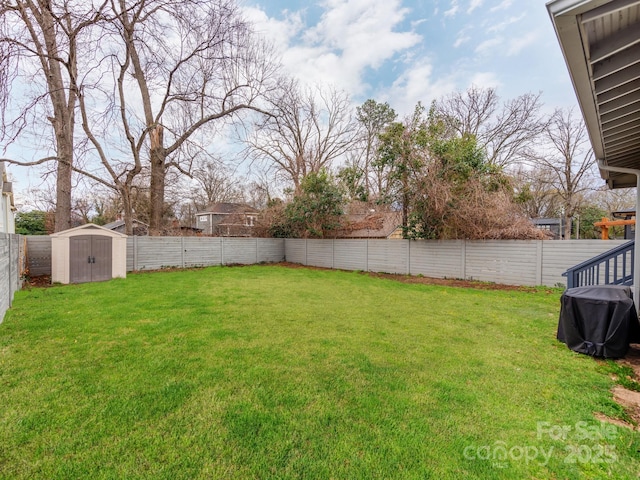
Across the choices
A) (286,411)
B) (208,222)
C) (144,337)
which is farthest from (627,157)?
(208,222)

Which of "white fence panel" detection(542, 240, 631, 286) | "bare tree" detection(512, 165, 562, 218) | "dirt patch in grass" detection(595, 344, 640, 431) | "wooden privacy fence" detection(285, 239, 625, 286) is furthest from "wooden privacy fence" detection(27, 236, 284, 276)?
"dirt patch in grass" detection(595, 344, 640, 431)

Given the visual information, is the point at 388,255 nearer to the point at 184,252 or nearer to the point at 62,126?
the point at 184,252

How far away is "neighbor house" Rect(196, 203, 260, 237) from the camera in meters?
17.7

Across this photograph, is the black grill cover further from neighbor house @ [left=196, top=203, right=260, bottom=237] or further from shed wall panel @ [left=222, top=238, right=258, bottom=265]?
neighbor house @ [left=196, top=203, right=260, bottom=237]

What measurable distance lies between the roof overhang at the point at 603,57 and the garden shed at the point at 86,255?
10.7 meters

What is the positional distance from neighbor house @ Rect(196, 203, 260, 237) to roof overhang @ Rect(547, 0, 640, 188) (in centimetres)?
1524

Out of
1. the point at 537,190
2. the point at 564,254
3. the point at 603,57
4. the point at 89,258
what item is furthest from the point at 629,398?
the point at 537,190

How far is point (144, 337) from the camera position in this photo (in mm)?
3717

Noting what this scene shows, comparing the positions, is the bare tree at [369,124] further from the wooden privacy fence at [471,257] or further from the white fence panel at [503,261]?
the white fence panel at [503,261]

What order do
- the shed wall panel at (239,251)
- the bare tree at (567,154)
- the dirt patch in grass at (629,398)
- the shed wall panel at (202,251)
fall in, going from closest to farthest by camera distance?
1. the dirt patch in grass at (629,398)
2. the shed wall panel at (202,251)
3. the shed wall panel at (239,251)
4. the bare tree at (567,154)

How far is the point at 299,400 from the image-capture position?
229 centimetres

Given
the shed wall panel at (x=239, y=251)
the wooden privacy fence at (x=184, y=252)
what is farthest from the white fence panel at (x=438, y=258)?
the shed wall panel at (x=239, y=251)

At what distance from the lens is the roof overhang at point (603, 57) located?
1536mm

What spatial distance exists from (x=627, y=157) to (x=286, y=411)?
5.31m
